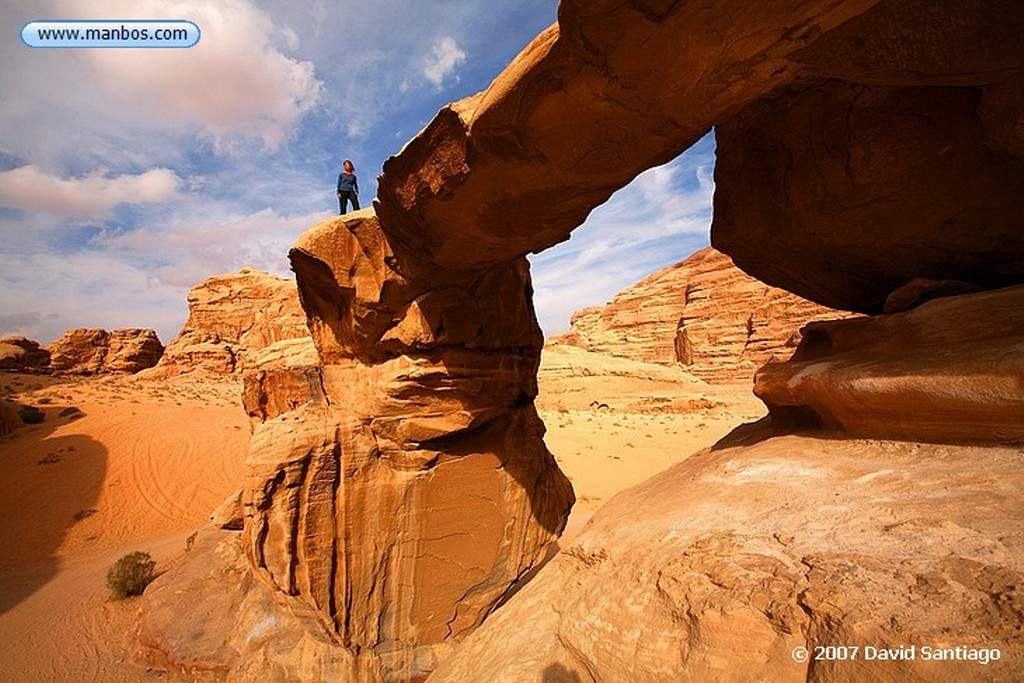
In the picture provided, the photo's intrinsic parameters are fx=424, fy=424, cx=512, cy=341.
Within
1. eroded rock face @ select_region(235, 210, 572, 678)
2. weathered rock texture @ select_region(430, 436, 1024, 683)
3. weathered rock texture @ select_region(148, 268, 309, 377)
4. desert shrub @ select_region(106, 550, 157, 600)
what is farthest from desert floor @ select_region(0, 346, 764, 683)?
weathered rock texture @ select_region(148, 268, 309, 377)

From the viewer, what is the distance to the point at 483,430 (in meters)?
5.72

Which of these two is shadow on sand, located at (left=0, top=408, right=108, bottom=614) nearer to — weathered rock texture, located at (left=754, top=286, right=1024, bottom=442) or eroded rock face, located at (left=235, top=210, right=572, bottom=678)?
eroded rock face, located at (left=235, top=210, right=572, bottom=678)

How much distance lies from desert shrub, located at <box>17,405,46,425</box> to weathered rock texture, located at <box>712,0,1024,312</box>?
2062 cm

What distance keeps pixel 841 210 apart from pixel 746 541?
120 inches

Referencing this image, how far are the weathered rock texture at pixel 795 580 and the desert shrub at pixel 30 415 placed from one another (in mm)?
19099

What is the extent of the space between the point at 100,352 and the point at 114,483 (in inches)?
1544

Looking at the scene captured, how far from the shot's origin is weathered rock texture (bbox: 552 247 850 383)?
3138 centimetres

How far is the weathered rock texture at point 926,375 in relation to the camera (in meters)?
1.98

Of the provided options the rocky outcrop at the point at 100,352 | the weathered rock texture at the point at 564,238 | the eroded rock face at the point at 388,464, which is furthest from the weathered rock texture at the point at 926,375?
the rocky outcrop at the point at 100,352

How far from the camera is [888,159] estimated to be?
310cm

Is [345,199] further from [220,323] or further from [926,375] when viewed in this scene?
[220,323]

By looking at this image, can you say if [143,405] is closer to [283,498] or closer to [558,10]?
[283,498]

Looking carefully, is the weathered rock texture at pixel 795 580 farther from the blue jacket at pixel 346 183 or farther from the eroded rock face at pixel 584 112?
the blue jacket at pixel 346 183

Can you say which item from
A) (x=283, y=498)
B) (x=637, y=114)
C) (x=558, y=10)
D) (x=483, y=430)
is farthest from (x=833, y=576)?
(x=283, y=498)
